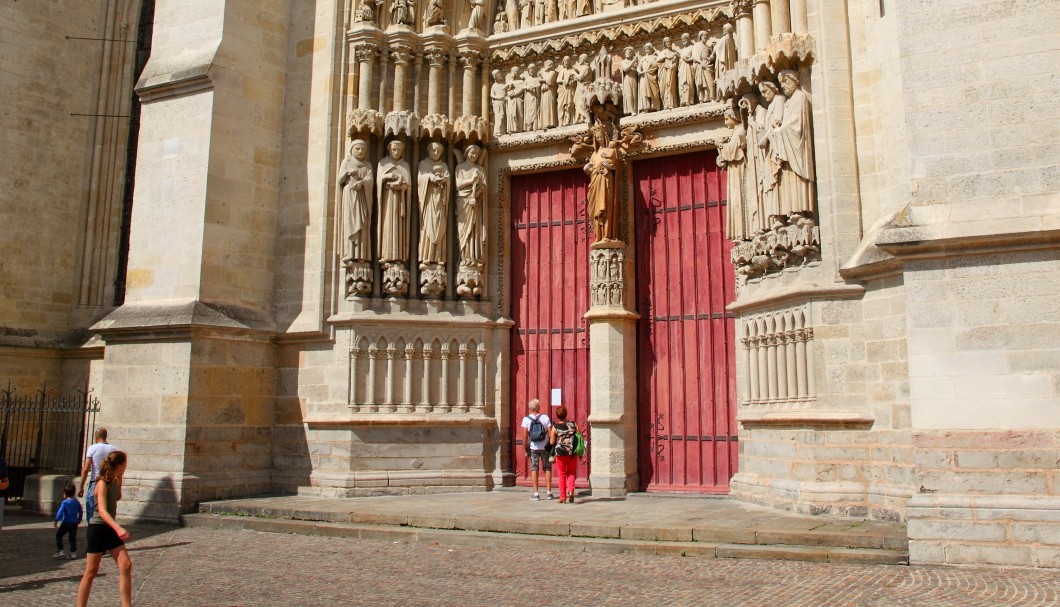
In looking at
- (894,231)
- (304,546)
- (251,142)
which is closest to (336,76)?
(251,142)

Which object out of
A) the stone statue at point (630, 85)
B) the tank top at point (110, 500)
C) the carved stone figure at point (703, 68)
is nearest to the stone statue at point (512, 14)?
the stone statue at point (630, 85)

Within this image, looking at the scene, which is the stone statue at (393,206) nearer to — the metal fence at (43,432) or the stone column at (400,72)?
the stone column at (400,72)

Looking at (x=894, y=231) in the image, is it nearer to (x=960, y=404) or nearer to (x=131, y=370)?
(x=960, y=404)

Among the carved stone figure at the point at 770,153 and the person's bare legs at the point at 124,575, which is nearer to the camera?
the person's bare legs at the point at 124,575

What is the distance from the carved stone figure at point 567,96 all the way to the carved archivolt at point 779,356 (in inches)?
156

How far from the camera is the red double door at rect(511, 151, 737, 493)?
11.5m

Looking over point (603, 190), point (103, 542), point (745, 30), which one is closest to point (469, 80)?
point (603, 190)

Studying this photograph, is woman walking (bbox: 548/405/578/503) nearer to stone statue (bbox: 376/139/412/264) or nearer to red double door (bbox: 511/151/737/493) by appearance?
red double door (bbox: 511/151/737/493)

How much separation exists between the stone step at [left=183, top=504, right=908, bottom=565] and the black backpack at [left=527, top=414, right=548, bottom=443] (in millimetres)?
2083

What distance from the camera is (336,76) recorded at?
12562mm

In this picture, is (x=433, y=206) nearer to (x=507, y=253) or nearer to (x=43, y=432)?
(x=507, y=253)

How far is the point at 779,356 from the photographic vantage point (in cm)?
980

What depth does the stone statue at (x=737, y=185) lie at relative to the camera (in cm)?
1042

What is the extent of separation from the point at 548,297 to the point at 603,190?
1806 millimetres
